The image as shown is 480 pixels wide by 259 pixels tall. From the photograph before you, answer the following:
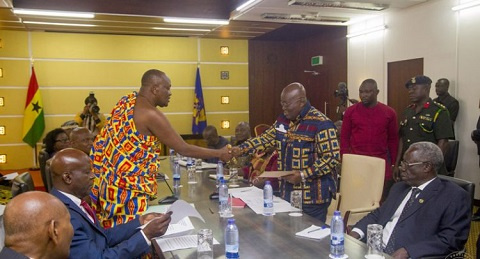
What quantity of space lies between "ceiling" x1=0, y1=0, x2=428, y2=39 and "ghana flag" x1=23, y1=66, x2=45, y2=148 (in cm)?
127

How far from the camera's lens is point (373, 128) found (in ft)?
15.5

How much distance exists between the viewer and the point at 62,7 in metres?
7.03

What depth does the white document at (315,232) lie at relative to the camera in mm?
2306

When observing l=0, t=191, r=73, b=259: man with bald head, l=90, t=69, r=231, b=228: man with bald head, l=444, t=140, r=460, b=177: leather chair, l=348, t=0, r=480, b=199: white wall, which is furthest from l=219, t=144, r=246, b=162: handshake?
l=348, t=0, r=480, b=199: white wall

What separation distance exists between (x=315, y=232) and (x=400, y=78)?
564 cm

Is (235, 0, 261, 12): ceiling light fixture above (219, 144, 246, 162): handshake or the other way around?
above

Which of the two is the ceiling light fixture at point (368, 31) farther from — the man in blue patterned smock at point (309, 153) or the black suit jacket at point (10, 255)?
the black suit jacket at point (10, 255)

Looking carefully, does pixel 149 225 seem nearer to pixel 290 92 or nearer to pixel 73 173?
pixel 73 173

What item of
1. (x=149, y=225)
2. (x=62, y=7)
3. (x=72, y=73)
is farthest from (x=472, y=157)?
(x=72, y=73)

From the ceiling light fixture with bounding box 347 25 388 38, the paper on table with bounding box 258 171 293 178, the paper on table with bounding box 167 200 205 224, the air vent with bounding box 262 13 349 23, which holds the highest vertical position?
the air vent with bounding box 262 13 349 23

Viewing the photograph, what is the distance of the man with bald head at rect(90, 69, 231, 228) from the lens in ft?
9.20

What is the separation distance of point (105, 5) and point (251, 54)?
4666 millimetres

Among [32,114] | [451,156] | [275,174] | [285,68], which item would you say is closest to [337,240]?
[275,174]

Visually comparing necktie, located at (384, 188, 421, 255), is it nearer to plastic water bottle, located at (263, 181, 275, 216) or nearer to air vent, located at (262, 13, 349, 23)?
plastic water bottle, located at (263, 181, 275, 216)
